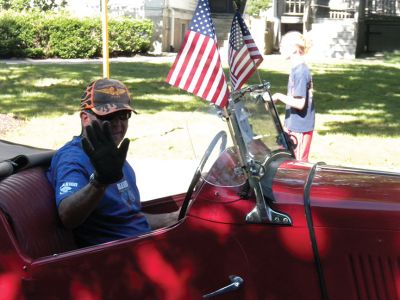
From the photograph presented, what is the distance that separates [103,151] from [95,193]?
0.28 m

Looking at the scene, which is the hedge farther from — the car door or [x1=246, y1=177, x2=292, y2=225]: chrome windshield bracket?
[x1=246, y1=177, x2=292, y2=225]: chrome windshield bracket

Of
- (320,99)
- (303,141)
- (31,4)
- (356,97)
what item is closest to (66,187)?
(303,141)

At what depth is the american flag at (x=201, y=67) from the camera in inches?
99.1

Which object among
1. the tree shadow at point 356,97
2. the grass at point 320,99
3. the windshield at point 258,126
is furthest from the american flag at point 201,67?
the tree shadow at point 356,97

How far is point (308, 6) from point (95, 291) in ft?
87.1

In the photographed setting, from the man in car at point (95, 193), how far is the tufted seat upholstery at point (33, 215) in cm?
7

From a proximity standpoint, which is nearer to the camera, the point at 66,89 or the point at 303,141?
the point at 303,141

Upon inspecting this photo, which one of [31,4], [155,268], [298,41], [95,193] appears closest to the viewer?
[155,268]

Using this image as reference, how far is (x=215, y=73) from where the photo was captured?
2527 millimetres

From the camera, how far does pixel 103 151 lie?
2432mm

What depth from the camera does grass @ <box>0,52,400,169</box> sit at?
9219 millimetres

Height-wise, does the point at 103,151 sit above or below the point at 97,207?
above

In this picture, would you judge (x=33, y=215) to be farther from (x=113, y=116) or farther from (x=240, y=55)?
(x=240, y=55)

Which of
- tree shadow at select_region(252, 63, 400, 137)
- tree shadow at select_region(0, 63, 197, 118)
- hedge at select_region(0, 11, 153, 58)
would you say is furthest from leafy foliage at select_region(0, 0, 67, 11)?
tree shadow at select_region(252, 63, 400, 137)
